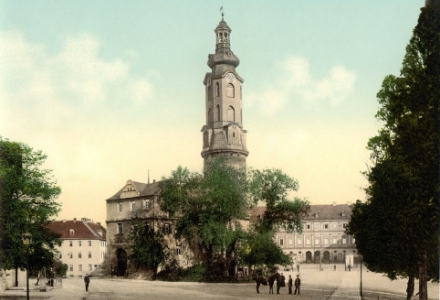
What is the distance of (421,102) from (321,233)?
10286 cm

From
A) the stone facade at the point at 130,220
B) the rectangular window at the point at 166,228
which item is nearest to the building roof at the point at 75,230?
the stone facade at the point at 130,220

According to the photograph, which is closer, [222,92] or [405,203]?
[405,203]

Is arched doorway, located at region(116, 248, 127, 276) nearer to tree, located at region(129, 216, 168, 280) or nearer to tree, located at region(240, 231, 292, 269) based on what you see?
tree, located at region(129, 216, 168, 280)

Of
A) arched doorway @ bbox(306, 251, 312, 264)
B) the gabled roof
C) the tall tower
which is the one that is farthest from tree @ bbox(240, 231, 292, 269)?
arched doorway @ bbox(306, 251, 312, 264)

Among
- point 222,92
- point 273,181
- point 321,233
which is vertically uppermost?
point 222,92

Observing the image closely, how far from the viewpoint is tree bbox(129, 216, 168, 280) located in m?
59.8

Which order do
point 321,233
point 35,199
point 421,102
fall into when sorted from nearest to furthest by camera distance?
1. point 421,102
2. point 35,199
3. point 321,233

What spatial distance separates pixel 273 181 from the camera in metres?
58.8

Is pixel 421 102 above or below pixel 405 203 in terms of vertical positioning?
above

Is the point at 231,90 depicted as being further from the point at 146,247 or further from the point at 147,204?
the point at 146,247

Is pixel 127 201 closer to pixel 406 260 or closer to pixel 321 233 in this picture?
pixel 406 260

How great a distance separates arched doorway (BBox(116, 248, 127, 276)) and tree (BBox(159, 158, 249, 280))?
12475mm

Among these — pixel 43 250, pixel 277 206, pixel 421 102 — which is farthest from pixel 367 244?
pixel 277 206

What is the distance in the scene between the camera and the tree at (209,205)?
54.1 m
